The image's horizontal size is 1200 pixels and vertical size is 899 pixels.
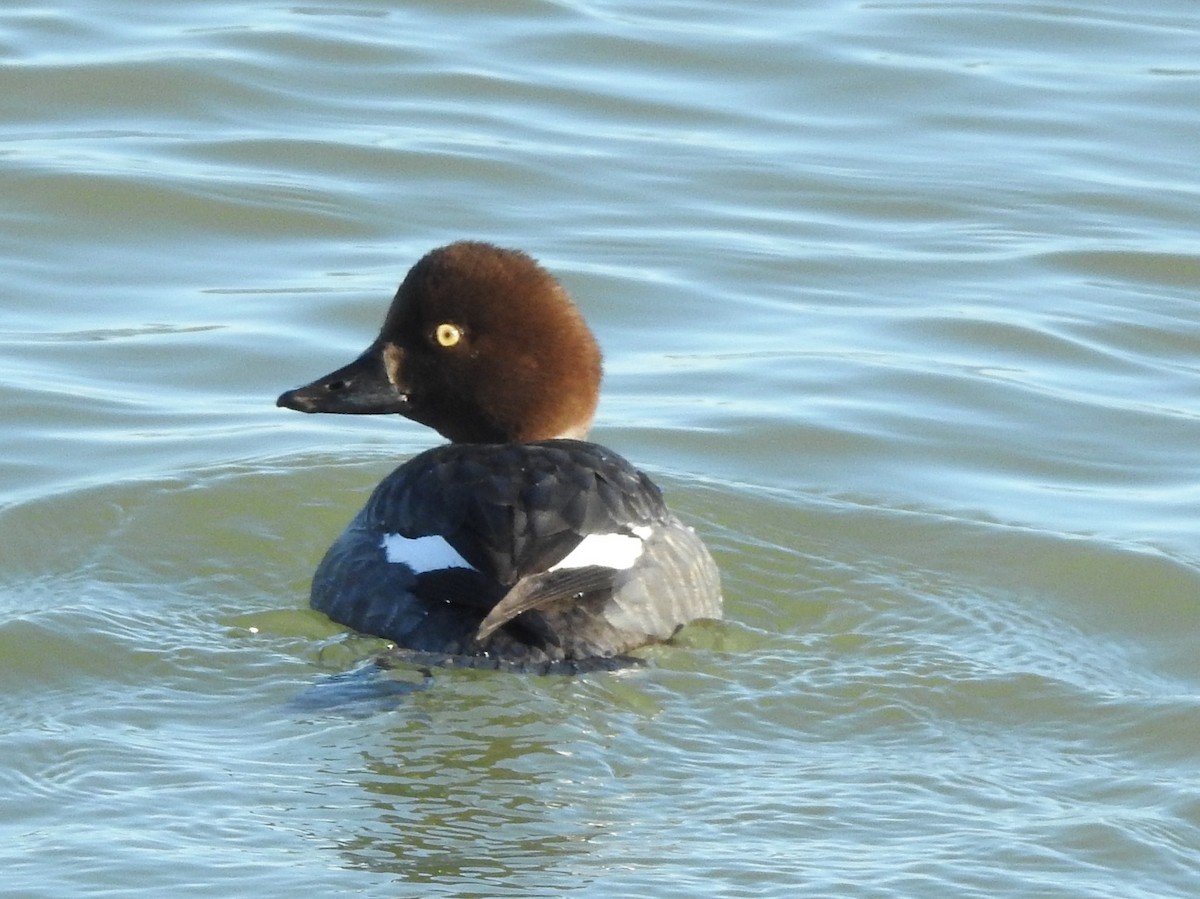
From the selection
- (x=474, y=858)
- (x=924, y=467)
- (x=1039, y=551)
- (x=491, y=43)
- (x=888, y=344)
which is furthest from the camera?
(x=491, y=43)

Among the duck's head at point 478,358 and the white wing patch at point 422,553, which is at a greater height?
the duck's head at point 478,358

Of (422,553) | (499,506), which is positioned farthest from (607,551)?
(422,553)

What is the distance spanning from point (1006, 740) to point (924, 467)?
119 inches

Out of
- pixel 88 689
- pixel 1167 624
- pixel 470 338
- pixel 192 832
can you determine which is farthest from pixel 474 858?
pixel 1167 624

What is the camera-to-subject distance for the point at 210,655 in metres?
6.92

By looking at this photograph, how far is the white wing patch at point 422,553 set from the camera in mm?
6692

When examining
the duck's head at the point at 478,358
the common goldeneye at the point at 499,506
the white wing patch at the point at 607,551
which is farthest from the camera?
the duck's head at the point at 478,358

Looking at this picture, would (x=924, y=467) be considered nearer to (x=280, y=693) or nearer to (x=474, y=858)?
(x=280, y=693)

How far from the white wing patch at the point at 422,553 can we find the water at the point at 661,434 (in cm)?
38

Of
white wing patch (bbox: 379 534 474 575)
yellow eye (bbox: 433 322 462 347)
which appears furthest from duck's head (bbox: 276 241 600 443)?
white wing patch (bbox: 379 534 474 575)

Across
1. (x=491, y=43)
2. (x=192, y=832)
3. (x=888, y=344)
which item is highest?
(x=491, y=43)

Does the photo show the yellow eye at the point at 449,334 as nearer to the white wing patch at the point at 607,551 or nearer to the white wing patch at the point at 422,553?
the white wing patch at the point at 422,553

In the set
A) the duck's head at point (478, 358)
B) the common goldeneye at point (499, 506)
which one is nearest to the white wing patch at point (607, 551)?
the common goldeneye at point (499, 506)

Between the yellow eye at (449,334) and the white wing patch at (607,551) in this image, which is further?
the yellow eye at (449,334)
